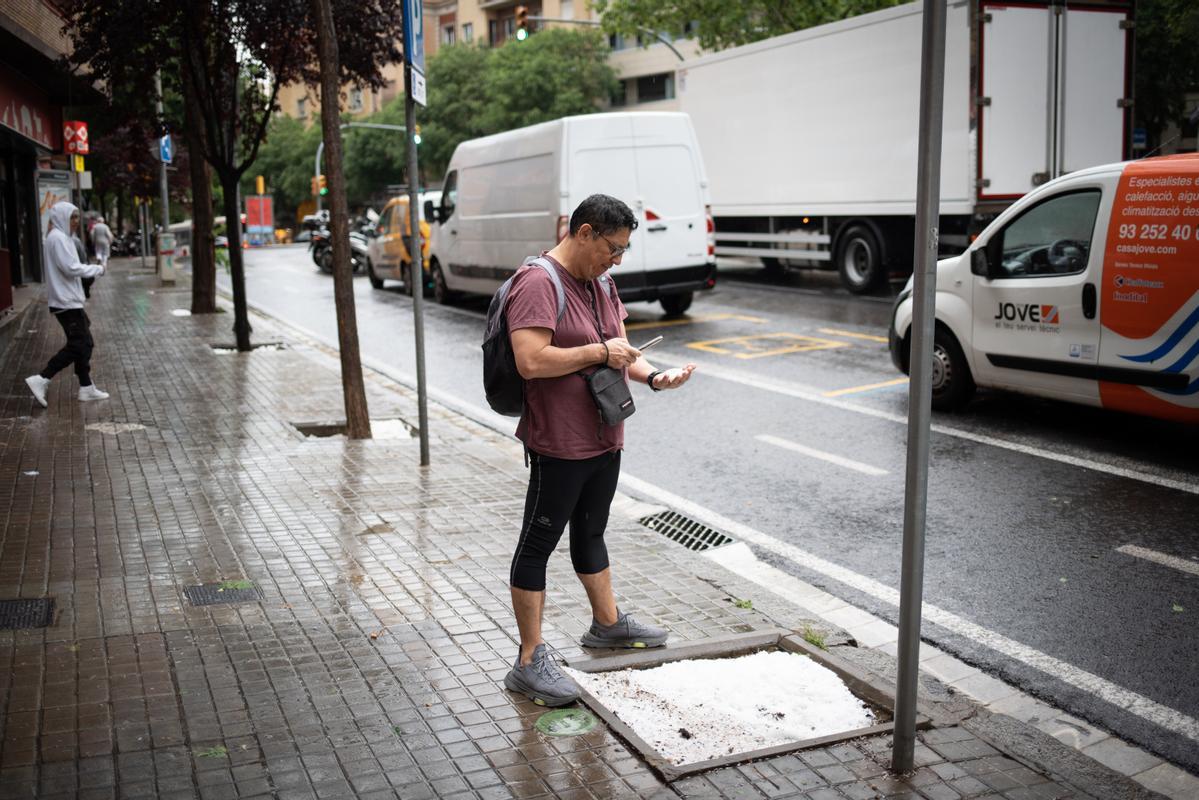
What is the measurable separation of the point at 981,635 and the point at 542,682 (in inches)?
80.2

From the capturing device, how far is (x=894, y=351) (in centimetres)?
1034

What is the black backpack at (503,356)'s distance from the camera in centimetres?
428

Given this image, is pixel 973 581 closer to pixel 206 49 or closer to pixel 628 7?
pixel 206 49

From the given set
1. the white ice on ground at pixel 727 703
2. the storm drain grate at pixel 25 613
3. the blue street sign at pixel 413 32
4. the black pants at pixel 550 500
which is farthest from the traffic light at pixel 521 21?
the white ice on ground at pixel 727 703

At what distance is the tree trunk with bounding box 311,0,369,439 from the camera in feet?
30.3

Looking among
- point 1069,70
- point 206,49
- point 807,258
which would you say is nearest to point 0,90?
point 206,49

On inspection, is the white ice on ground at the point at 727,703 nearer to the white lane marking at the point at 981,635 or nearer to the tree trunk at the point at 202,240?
the white lane marking at the point at 981,635

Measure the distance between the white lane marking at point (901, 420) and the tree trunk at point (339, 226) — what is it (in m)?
3.80

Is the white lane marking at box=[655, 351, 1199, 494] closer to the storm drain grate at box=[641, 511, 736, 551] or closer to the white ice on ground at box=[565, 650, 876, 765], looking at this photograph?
the storm drain grate at box=[641, 511, 736, 551]

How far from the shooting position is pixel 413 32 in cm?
802

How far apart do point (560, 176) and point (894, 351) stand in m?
6.47

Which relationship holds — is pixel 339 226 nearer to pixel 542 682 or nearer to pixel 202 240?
pixel 542 682

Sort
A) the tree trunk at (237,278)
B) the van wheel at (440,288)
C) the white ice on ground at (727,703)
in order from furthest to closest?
the van wheel at (440,288), the tree trunk at (237,278), the white ice on ground at (727,703)

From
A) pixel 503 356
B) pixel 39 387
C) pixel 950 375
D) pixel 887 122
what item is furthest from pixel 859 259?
pixel 503 356
